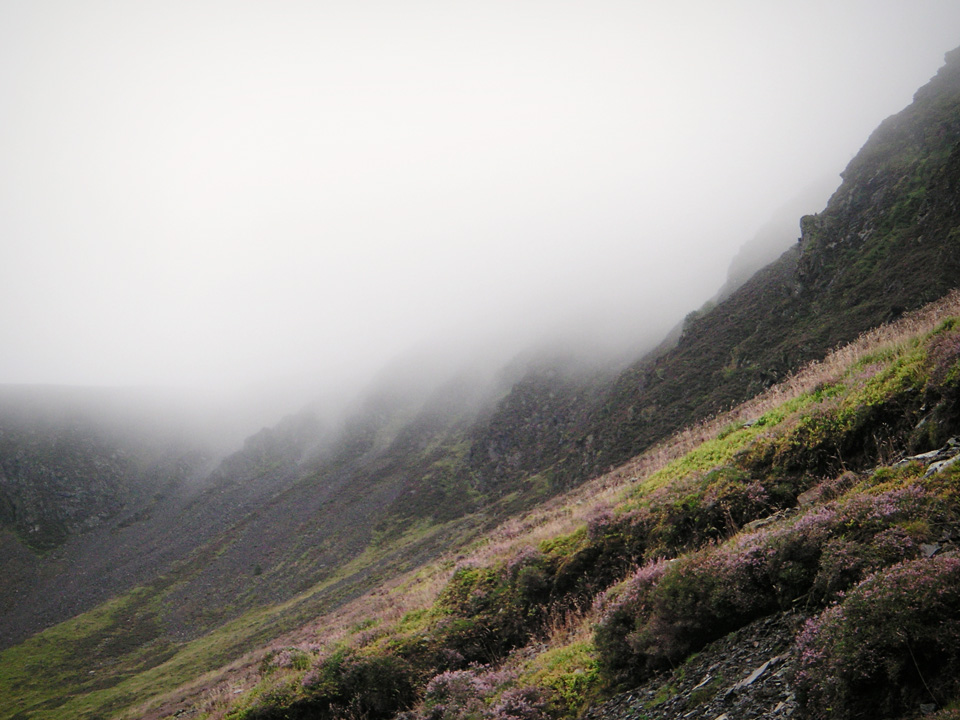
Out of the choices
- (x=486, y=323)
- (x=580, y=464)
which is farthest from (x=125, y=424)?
(x=580, y=464)

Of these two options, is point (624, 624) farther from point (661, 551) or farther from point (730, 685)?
point (661, 551)

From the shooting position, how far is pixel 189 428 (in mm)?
152375

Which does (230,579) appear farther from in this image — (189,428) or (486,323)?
(486,323)

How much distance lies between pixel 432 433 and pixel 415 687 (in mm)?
93382

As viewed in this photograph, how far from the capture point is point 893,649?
3.91m

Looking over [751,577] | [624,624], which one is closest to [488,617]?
[624,624]

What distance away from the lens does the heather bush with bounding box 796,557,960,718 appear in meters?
3.70

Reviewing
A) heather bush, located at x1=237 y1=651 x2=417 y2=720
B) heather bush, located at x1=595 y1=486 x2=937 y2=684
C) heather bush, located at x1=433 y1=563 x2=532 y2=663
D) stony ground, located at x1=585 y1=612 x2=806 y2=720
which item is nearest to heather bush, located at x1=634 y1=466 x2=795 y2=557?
heather bush, located at x1=595 y1=486 x2=937 y2=684

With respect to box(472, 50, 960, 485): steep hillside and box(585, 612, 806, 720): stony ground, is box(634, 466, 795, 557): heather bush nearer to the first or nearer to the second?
box(585, 612, 806, 720): stony ground

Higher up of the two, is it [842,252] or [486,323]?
[486,323]

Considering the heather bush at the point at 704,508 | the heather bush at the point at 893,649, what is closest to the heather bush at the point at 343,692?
the heather bush at the point at 704,508

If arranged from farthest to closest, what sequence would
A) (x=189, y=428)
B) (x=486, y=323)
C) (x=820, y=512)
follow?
(x=486, y=323) < (x=189, y=428) < (x=820, y=512)

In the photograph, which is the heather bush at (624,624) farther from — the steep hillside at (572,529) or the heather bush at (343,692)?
the heather bush at (343,692)

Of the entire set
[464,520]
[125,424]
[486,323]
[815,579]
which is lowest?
[464,520]
